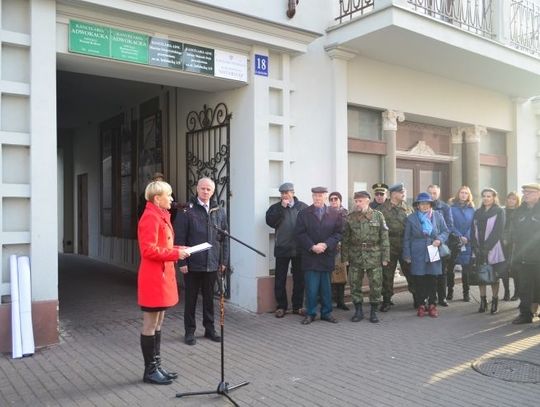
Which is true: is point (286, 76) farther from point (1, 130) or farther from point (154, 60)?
point (1, 130)

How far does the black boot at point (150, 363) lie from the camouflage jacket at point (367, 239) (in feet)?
10.5

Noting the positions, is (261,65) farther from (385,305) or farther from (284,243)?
(385,305)

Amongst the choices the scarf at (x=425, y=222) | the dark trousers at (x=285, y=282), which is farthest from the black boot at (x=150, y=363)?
the scarf at (x=425, y=222)

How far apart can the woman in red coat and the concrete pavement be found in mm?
277

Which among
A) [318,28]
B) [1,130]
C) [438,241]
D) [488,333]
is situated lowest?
[488,333]

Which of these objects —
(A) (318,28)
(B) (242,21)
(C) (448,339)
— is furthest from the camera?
(A) (318,28)

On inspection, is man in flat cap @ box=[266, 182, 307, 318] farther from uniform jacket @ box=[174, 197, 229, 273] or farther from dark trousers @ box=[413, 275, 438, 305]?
dark trousers @ box=[413, 275, 438, 305]

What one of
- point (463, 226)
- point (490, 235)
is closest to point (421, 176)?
point (463, 226)

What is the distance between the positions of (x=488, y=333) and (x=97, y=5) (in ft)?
19.4

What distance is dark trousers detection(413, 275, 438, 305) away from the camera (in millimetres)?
7055

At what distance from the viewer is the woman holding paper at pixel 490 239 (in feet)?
23.3

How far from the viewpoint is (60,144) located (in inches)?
634

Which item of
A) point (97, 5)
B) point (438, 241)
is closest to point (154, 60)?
point (97, 5)

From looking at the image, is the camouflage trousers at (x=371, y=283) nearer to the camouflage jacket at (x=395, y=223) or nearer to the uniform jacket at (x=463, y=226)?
the camouflage jacket at (x=395, y=223)
